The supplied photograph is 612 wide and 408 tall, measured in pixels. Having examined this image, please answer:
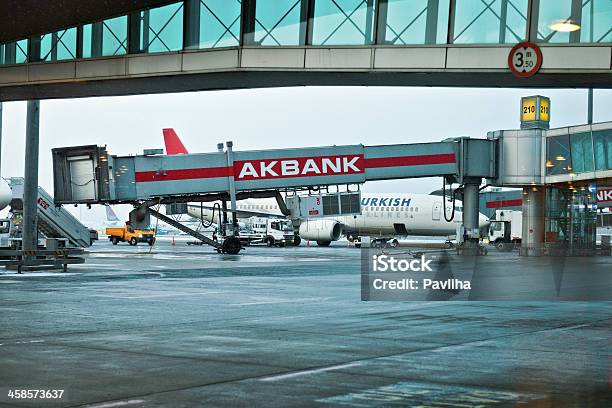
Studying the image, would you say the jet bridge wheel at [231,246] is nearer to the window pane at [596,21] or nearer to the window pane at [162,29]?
the window pane at [162,29]

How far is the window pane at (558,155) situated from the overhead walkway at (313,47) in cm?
3347

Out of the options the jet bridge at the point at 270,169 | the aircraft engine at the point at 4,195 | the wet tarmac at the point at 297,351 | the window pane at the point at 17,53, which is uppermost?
the window pane at the point at 17,53

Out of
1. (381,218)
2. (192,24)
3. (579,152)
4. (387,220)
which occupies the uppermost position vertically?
(192,24)

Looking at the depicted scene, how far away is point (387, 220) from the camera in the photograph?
80438mm

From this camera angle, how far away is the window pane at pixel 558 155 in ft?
175

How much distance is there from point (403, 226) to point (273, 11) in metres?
59.5

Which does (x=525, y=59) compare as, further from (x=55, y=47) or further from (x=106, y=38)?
(x=55, y=47)

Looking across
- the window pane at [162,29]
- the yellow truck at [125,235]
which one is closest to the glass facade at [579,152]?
the window pane at [162,29]

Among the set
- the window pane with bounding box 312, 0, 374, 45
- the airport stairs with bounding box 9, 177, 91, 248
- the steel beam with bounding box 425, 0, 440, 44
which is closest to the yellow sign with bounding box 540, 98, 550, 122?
the airport stairs with bounding box 9, 177, 91, 248

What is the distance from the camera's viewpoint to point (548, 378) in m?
9.89

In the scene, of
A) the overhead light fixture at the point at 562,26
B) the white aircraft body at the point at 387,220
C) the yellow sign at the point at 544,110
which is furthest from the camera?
the white aircraft body at the point at 387,220

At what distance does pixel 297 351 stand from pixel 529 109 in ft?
151

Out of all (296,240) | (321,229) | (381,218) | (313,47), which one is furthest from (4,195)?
(381,218)

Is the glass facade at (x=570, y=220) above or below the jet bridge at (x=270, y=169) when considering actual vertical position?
below
